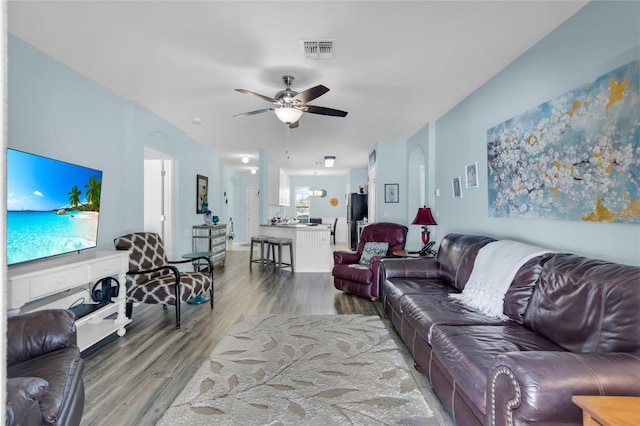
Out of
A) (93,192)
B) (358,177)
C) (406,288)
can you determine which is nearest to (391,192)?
(406,288)

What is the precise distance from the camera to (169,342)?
8.84 feet

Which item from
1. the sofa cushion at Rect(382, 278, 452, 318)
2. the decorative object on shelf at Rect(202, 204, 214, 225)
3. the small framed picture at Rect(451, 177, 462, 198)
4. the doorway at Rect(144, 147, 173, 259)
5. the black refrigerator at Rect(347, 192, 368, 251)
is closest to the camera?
the sofa cushion at Rect(382, 278, 452, 318)

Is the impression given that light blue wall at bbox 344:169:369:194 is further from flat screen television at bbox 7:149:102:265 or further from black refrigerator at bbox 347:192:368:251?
flat screen television at bbox 7:149:102:265

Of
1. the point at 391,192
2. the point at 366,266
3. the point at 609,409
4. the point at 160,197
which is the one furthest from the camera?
the point at 391,192

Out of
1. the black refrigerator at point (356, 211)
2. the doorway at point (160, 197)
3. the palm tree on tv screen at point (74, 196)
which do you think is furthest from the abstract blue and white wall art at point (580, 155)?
the black refrigerator at point (356, 211)

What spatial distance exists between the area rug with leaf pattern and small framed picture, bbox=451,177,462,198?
2004 mm

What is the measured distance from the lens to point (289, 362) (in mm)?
2318

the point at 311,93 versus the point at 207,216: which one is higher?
the point at 311,93

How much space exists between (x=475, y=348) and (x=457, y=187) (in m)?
2.63

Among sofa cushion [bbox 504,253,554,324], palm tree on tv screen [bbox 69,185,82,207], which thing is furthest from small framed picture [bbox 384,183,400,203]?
palm tree on tv screen [bbox 69,185,82,207]

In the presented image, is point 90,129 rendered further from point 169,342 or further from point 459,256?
point 459,256

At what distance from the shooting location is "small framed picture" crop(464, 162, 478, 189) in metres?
3.30

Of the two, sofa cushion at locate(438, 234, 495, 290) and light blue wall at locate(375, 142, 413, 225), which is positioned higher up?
light blue wall at locate(375, 142, 413, 225)

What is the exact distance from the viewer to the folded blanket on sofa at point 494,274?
82.4 inches
